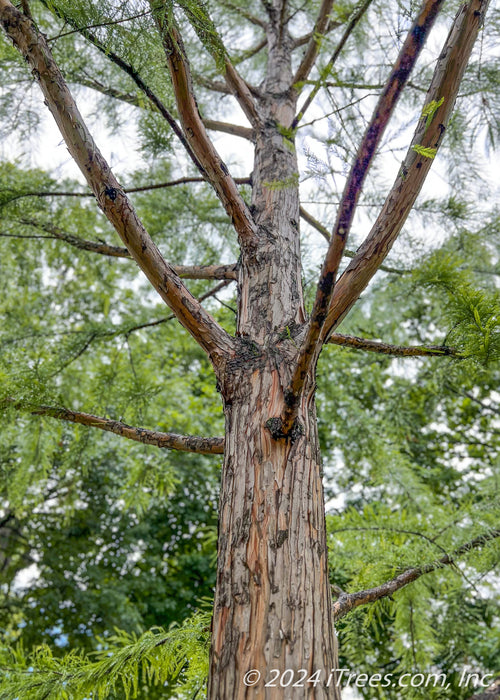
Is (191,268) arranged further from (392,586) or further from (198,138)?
(392,586)

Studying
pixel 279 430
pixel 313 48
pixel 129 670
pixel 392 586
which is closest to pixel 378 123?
pixel 279 430

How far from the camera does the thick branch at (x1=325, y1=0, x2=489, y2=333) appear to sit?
1178mm

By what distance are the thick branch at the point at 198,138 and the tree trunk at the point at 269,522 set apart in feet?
0.43

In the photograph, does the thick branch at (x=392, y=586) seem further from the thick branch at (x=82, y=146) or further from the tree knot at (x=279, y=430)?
the thick branch at (x=82, y=146)

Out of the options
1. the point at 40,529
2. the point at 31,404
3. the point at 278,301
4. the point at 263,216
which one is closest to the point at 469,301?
the point at 278,301

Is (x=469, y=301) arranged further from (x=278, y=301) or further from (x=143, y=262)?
(x=143, y=262)

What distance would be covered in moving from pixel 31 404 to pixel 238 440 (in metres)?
0.85

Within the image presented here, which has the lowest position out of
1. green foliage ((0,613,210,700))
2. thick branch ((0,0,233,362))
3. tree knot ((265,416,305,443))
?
green foliage ((0,613,210,700))

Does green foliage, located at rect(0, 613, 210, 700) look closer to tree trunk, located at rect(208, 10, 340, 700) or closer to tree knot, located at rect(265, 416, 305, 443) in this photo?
tree trunk, located at rect(208, 10, 340, 700)

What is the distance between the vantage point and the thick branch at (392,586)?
1375 mm

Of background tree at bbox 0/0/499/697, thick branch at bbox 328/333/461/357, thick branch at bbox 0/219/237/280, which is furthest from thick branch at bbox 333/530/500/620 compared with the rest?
thick branch at bbox 0/219/237/280

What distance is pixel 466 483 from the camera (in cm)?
656

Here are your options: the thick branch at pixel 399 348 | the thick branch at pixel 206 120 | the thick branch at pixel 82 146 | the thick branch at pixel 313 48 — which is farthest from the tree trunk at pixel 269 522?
the thick branch at pixel 313 48

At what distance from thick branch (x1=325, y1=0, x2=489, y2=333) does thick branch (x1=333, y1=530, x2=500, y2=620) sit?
2.57 ft
